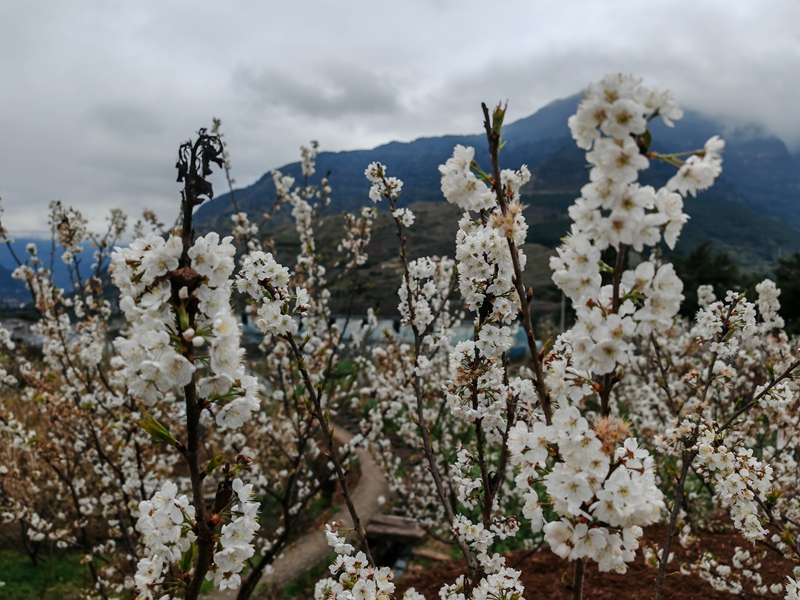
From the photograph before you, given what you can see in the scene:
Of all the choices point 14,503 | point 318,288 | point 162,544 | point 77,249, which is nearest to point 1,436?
point 14,503

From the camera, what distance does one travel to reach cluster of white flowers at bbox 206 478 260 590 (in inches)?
63.1

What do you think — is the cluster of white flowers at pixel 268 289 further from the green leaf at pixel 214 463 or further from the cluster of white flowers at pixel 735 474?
the cluster of white flowers at pixel 735 474

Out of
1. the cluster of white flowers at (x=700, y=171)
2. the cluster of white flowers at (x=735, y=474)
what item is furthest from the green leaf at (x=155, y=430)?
the cluster of white flowers at (x=735, y=474)

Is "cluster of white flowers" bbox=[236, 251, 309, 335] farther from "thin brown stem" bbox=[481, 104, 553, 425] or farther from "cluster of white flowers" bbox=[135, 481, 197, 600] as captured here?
"thin brown stem" bbox=[481, 104, 553, 425]

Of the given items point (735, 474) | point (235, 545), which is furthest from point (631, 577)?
point (235, 545)

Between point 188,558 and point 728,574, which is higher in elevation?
point 188,558

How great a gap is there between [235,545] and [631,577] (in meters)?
5.32

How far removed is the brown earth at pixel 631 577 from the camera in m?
4.80

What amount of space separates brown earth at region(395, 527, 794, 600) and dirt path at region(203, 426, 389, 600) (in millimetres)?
1493

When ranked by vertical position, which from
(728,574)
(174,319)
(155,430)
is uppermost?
(174,319)

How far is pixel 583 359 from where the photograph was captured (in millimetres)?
1384

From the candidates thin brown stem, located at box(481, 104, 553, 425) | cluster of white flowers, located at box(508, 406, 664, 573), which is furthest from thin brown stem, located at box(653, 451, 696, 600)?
thin brown stem, located at box(481, 104, 553, 425)

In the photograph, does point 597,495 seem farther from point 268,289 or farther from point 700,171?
point 268,289

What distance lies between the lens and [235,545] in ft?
5.25
